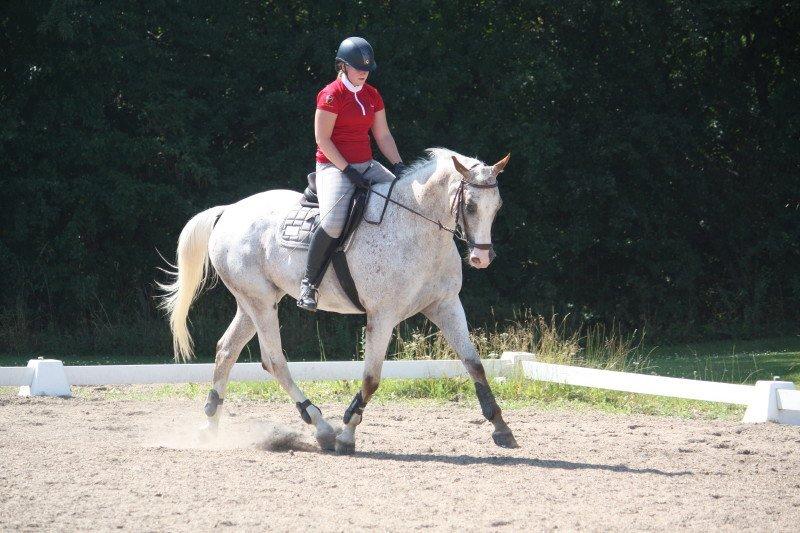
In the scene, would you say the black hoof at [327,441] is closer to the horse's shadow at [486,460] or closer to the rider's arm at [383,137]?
the horse's shadow at [486,460]

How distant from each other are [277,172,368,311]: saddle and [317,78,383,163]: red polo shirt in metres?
0.34

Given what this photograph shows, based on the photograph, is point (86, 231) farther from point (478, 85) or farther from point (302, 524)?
point (302, 524)

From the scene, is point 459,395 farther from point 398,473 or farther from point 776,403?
point 398,473

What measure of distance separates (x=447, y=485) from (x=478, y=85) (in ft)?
44.3

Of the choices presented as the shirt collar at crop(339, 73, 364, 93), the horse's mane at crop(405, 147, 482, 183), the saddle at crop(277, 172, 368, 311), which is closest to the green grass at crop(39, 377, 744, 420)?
the saddle at crop(277, 172, 368, 311)

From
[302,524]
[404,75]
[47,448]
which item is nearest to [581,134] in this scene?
[404,75]

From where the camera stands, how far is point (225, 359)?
827cm

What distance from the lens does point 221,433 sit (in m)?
8.22

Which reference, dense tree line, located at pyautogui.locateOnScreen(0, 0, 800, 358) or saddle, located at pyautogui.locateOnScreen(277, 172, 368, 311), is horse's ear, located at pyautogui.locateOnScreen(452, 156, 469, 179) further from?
dense tree line, located at pyautogui.locateOnScreen(0, 0, 800, 358)

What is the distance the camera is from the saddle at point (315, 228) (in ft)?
24.3

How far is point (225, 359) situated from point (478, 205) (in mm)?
2607

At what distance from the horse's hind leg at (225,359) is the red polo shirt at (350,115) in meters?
1.54

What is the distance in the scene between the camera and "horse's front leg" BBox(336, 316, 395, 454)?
24.0ft

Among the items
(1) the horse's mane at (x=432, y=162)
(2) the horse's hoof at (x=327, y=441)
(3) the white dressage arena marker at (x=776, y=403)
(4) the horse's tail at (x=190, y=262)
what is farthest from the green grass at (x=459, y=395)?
(1) the horse's mane at (x=432, y=162)
